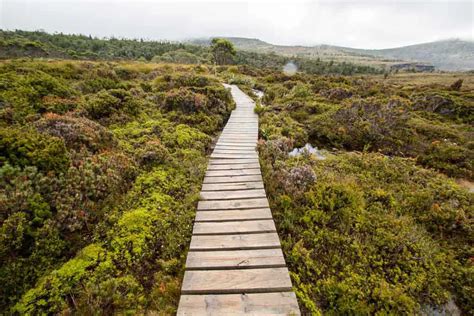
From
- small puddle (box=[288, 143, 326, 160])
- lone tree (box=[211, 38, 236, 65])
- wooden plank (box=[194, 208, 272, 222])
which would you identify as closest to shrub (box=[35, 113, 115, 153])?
wooden plank (box=[194, 208, 272, 222])

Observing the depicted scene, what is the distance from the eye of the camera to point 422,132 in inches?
390

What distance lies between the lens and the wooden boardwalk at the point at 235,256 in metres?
2.59

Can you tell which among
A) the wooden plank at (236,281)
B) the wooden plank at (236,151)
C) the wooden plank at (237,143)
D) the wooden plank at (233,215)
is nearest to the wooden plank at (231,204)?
the wooden plank at (233,215)

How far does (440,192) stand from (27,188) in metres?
8.93

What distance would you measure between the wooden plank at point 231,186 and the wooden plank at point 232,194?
0.40 ft

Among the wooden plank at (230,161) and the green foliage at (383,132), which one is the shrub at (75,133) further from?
the green foliage at (383,132)

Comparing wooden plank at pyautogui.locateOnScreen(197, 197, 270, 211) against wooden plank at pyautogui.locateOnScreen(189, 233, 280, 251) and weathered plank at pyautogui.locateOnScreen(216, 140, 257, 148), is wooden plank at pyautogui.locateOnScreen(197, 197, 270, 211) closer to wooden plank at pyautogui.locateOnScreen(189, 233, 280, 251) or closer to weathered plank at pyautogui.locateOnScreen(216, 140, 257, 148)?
wooden plank at pyautogui.locateOnScreen(189, 233, 280, 251)

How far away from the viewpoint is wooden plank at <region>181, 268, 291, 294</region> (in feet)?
8.98

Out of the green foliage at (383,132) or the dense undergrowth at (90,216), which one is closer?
the dense undergrowth at (90,216)

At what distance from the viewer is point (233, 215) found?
13.4 feet

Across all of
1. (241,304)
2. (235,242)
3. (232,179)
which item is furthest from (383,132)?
(241,304)

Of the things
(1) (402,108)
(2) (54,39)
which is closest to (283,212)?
(1) (402,108)

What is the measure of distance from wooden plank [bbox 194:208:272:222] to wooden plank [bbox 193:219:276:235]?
11 cm

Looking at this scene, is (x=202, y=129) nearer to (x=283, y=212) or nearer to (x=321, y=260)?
(x=283, y=212)
